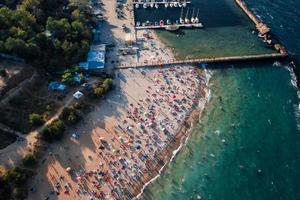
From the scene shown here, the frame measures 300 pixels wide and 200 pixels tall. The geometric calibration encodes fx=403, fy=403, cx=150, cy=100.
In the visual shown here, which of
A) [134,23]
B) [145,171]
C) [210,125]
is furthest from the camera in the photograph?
[134,23]

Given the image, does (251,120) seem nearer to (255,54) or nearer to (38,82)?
(255,54)

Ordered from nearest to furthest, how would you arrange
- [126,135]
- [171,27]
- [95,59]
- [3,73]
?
[126,135]
[3,73]
[95,59]
[171,27]

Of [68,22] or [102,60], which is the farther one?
[68,22]

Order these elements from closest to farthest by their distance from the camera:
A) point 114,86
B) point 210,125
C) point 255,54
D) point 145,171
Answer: point 145,171, point 210,125, point 114,86, point 255,54

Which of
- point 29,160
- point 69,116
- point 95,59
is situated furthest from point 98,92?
point 29,160

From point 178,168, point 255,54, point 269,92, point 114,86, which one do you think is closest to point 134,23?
point 114,86

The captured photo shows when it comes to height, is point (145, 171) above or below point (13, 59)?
below

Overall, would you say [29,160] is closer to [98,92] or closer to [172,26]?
[98,92]

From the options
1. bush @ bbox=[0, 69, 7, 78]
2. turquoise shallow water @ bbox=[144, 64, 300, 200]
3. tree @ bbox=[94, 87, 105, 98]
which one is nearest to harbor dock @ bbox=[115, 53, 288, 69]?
turquoise shallow water @ bbox=[144, 64, 300, 200]

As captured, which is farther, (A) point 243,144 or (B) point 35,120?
(A) point 243,144
